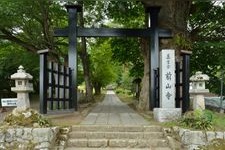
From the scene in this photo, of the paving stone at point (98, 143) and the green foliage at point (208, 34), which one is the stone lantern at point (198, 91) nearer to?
the paving stone at point (98, 143)

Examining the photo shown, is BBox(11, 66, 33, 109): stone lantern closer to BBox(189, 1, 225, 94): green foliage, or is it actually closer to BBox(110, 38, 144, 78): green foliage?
BBox(189, 1, 225, 94): green foliage

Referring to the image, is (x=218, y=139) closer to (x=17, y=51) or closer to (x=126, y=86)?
(x=17, y=51)

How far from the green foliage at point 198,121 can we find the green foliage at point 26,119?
10.7 feet

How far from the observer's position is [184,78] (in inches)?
443

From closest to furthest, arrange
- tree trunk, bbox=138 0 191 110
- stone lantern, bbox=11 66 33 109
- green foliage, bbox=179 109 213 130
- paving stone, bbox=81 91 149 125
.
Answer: green foliage, bbox=179 109 213 130 → stone lantern, bbox=11 66 33 109 → paving stone, bbox=81 91 149 125 → tree trunk, bbox=138 0 191 110

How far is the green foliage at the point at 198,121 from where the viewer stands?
29.5 ft

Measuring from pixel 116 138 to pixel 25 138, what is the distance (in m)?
2.14

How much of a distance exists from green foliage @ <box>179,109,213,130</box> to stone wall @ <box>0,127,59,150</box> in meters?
3.22

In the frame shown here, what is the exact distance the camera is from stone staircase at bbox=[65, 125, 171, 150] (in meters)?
9.05

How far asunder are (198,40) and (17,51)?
12.3 metres

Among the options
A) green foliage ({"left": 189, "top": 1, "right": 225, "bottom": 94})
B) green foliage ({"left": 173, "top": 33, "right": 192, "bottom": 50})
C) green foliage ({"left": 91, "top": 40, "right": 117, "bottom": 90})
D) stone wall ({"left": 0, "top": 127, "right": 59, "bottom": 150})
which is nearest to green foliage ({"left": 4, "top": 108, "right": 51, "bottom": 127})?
stone wall ({"left": 0, "top": 127, "right": 59, "bottom": 150})

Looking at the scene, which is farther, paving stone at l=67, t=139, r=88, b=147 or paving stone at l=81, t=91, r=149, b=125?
paving stone at l=81, t=91, r=149, b=125

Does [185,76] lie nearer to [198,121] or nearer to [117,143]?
[198,121]

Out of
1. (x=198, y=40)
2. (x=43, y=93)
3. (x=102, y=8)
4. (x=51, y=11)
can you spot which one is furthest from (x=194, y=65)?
(x=43, y=93)
